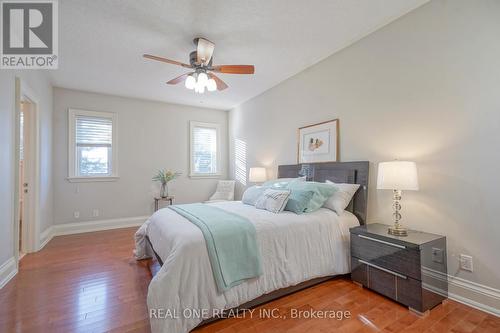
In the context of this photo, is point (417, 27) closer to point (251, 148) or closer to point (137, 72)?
point (251, 148)

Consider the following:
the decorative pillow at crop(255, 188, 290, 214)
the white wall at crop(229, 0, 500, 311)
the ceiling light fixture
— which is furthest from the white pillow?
the ceiling light fixture

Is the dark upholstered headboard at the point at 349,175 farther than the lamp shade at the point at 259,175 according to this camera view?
No

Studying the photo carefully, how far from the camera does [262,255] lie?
1.93m

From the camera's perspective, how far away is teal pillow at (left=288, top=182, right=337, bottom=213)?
2.50m

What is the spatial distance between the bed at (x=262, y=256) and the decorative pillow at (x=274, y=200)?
0.45ft

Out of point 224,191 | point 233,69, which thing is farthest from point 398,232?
point 224,191

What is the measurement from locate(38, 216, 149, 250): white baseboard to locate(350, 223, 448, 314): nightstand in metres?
4.26

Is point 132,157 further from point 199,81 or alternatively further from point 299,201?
point 299,201

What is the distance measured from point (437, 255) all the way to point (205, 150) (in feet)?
15.5

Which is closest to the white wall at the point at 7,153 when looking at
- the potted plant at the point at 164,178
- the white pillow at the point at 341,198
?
the potted plant at the point at 164,178

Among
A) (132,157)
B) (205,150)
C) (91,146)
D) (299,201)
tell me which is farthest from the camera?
(205,150)

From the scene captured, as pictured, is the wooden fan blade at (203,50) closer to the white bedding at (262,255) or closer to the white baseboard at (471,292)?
the white bedding at (262,255)

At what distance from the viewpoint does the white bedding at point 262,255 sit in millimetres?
1542

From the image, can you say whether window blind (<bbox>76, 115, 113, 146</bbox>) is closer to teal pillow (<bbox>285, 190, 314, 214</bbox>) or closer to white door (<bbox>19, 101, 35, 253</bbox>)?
white door (<bbox>19, 101, 35, 253</bbox>)
